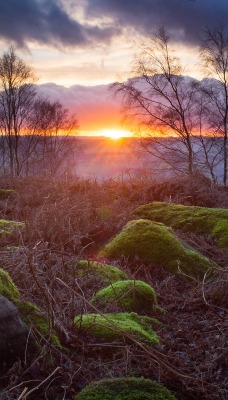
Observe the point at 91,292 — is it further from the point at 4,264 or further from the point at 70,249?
the point at 70,249

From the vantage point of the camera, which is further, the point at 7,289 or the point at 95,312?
the point at 95,312

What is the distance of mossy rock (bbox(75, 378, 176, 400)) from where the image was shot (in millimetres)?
2779

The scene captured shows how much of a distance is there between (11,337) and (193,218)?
19.9 feet

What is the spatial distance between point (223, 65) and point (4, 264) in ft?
81.9

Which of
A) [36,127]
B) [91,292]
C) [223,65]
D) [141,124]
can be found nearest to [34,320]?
[91,292]

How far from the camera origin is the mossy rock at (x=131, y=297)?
494cm

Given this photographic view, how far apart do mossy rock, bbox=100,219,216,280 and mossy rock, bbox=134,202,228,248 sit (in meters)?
1.21

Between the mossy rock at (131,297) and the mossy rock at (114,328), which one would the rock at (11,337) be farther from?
the mossy rock at (131,297)

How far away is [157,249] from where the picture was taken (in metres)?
6.97

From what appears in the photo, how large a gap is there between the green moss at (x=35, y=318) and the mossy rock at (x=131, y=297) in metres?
1.19

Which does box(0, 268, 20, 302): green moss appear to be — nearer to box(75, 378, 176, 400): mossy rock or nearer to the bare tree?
box(75, 378, 176, 400): mossy rock

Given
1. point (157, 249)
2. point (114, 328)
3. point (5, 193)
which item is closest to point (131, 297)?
point (114, 328)

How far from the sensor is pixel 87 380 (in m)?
3.13

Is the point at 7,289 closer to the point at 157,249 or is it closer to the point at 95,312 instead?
the point at 95,312
